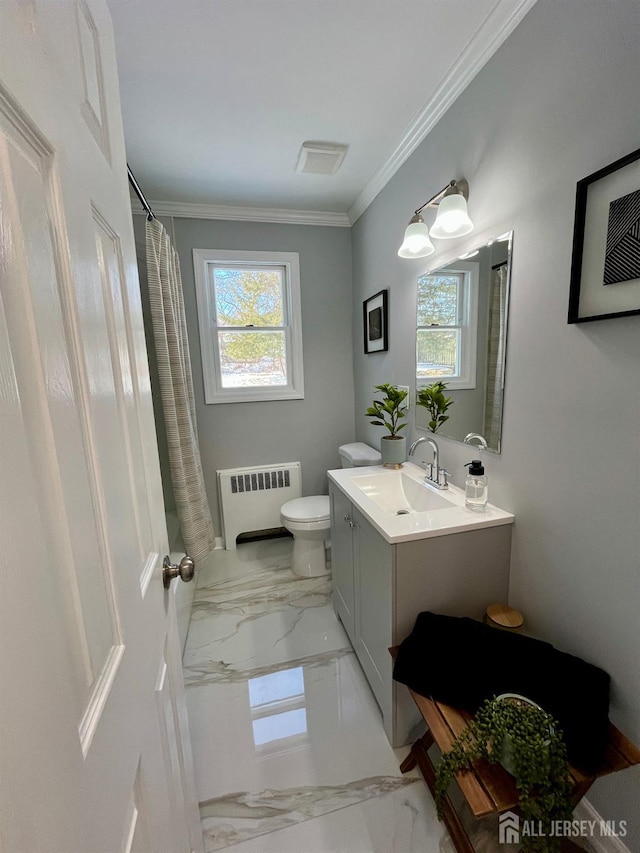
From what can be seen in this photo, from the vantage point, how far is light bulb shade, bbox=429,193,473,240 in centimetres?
128

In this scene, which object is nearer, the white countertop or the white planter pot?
the white countertop

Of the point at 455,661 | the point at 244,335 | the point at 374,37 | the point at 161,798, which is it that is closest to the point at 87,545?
the point at 161,798

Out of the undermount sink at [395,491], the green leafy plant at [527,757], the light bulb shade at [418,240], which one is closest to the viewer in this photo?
the green leafy plant at [527,757]

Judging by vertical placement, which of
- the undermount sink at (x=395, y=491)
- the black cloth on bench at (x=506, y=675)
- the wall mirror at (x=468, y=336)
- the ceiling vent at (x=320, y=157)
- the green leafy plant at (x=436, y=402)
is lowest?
the black cloth on bench at (x=506, y=675)

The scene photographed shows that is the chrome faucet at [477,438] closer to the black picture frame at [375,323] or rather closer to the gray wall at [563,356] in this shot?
the gray wall at [563,356]

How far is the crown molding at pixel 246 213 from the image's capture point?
7.59ft

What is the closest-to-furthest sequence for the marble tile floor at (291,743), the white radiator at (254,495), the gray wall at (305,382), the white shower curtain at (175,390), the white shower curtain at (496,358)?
the marble tile floor at (291,743)
the white shower curtain at (496,358)
the white shower curtain at (175,390)
the gray wall at (305,382)
the white radiator at (254,495)

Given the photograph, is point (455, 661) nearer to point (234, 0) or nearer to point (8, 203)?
point (8, 203)

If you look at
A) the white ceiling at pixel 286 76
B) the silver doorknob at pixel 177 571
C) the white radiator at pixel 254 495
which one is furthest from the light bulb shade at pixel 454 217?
the white radiator at pixel 254 495

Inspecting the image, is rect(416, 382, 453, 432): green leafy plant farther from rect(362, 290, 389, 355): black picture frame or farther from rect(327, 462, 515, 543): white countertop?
rect(362, 290, 389, 355): black picture frame

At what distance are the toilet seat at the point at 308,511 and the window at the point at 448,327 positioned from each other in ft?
3.38

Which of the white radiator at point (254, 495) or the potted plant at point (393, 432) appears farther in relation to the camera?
the white radiator at point (254, 495)

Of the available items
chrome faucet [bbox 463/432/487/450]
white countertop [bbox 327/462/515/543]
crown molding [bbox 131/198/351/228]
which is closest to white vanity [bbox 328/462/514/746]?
white countertop [bbox 327/462/515/543]

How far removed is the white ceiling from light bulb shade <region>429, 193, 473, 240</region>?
0.40 metres
